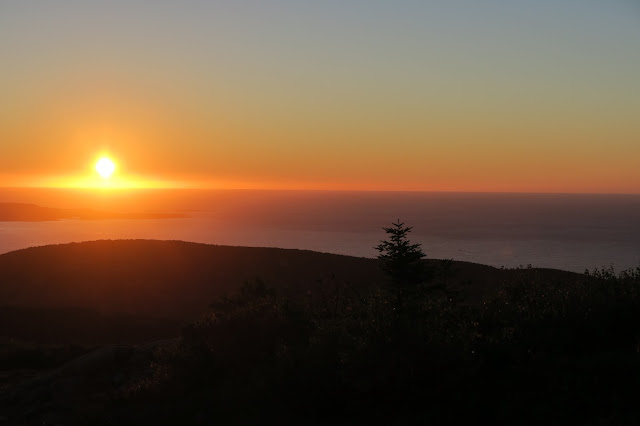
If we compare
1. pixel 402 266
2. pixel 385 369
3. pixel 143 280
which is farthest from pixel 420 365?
pixel 143 280

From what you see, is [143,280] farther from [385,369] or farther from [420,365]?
[420,365]

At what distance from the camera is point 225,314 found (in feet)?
74.7

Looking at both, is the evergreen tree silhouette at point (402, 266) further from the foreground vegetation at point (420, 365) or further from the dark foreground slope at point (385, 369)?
the foreground vegetation at point (420, 365)

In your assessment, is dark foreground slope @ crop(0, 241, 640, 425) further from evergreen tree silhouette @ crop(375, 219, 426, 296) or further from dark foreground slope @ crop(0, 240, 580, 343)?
dark foreground slope @ crop(0, 240, 580, 343)

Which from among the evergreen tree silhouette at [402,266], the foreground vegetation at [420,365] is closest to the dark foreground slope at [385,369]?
the foreground vegetation at [420,365]

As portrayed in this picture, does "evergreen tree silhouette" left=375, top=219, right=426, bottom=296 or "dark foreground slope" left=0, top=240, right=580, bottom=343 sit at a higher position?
"evergreen tree silhouette" left=375, top=219, right=426, bottom=296

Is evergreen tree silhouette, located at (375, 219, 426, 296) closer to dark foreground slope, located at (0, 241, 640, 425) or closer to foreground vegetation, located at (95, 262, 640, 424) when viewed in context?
dark foreground slope, located at (0, 241, 640, 425)

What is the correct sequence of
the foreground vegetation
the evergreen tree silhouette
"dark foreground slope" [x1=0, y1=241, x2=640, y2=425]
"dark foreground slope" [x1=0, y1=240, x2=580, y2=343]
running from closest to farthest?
1. the foreground vegetation
2. "dark foreground slope" [x1=0, y1=241, x2=640, y2=425]
3. the evergreen tree silhouette
4. "dark foreground slope" [x1=0, y1=240, x2=580, y2=343]

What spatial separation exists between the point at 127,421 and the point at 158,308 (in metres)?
35.2

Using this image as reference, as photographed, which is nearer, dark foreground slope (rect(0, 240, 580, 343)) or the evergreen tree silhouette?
the evergreen tree silhouette

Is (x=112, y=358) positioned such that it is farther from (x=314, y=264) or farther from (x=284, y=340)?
(x=314, y=264)

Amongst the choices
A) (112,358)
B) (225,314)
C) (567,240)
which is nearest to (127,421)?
(225,314)

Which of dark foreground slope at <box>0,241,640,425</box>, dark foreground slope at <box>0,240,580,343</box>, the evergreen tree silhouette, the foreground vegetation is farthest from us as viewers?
dark foreground slope at <box>0,240,580,343</box>

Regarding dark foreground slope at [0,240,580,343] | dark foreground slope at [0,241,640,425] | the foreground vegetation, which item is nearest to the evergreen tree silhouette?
dark foreground slope at [0,240,580,343]
